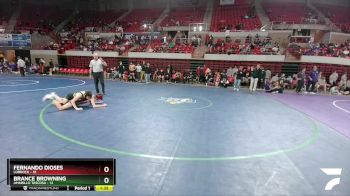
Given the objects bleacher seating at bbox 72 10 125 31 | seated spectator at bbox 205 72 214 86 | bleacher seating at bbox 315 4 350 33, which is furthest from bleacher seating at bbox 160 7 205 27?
bleacher seating at bbox 315 4 350 33

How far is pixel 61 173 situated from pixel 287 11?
2847 cm

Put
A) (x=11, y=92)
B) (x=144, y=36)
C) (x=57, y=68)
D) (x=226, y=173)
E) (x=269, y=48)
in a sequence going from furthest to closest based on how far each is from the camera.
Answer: (x=144, y=36) < (x=57, y=68) < (x=269, y=48) < (x=11, y=92) < (x=226, y=173)

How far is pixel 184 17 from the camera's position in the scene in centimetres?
2836

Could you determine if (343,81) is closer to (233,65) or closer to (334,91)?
(334,91)

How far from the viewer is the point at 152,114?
8.59m

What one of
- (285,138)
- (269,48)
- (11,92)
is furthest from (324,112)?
(11,92)

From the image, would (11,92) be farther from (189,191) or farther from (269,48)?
(269,48)

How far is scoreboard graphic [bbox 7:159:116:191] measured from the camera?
326 centimetres

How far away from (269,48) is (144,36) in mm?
11879

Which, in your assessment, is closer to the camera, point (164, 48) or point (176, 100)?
point (176, 100)

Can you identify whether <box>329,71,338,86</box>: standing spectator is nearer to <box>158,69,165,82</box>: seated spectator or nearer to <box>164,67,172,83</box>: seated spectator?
<box>164,67,172,83</box>: seated spectator

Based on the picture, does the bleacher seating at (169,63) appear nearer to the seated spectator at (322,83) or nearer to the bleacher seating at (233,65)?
the bleacher seating at (233,65)

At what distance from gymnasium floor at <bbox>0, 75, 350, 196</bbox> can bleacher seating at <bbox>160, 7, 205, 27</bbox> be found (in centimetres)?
1869

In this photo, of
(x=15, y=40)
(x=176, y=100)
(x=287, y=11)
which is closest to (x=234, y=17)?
(x=287, y=11)
